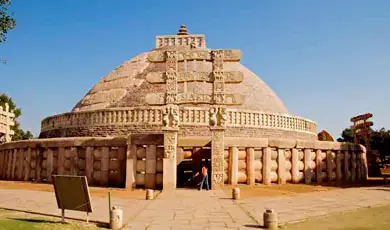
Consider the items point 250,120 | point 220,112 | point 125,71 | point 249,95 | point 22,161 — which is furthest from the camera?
point 125,71

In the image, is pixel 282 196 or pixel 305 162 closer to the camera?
pixel 282 196

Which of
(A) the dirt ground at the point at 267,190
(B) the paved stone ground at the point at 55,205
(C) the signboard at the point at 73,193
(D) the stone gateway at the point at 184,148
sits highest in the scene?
(D) the stone gateway at the point at 184,148

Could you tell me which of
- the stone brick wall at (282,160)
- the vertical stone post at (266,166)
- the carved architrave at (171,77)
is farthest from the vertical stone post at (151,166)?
the vertical stone post at (266,166)

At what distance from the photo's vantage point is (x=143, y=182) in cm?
1238

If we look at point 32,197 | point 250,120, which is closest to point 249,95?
point 250,120

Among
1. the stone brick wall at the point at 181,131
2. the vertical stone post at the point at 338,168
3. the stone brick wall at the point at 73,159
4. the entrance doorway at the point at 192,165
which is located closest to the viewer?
the stone brick wall at the point at 73,159

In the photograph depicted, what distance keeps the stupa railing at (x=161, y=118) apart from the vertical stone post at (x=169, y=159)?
21.5ft

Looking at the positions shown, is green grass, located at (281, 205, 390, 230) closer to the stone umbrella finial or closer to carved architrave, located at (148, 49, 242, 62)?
carved architrave, located at (148, 49, 242, 62)

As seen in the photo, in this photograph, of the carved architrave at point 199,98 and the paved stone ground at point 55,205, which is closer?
the paved stone ground at point 55,205

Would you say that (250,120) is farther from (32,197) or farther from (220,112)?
(32,197)

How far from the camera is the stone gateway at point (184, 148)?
12.3 meters

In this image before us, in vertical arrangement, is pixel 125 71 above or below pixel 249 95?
above

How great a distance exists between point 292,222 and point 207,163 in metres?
6.68

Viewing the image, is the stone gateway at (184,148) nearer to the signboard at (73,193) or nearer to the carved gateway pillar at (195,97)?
the carved gateway pillar at (195,97)
